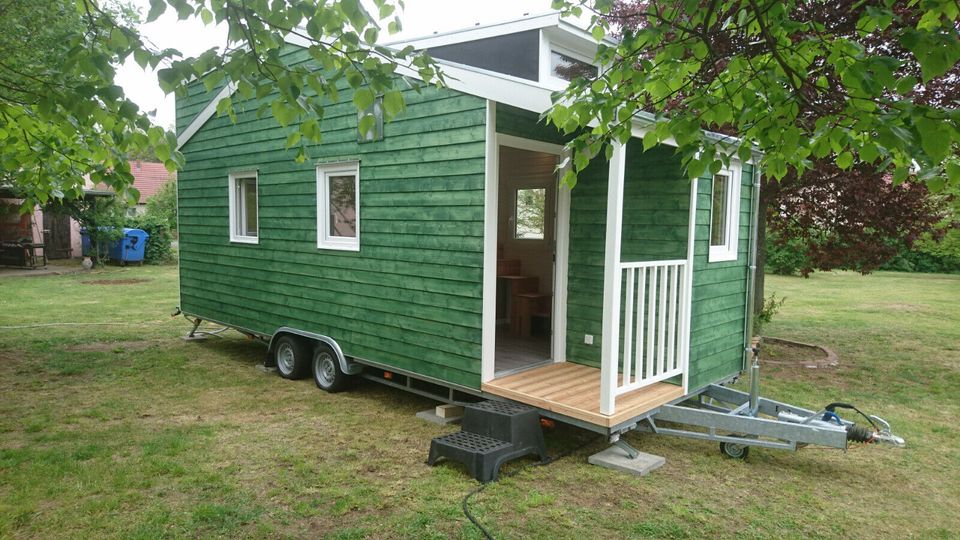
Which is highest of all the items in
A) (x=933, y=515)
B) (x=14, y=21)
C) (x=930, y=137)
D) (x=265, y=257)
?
(x=14, y=21)

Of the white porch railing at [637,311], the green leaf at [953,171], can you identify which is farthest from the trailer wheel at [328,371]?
the green leaf at [953,171]

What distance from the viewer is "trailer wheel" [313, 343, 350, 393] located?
19.8 feet

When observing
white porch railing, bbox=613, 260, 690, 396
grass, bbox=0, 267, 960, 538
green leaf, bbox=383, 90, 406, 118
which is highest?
green leaf, bbox=383, 90, 406, 118

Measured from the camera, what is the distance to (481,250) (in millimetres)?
4676

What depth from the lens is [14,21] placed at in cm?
897

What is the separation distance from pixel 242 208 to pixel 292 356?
1.98m

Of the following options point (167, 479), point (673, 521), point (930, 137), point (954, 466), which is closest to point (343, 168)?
point (167, 479)

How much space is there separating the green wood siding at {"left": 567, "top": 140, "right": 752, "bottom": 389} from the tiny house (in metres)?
0.02

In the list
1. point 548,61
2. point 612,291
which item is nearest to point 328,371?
point 612,291

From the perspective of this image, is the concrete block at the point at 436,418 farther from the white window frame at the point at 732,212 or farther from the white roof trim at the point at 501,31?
the white roof trim at the point at 501,31

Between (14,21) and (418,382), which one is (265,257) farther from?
(14,21)

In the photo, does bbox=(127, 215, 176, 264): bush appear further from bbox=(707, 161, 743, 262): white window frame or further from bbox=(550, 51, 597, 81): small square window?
bbox=(707, 161, 743, 262): white window frame

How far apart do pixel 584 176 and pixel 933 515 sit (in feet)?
11.2

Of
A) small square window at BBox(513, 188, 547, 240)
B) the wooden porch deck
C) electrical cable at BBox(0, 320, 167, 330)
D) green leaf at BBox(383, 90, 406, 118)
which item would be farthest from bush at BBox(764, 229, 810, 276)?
green leaf at BBox(383, 90, 406, 118)
